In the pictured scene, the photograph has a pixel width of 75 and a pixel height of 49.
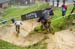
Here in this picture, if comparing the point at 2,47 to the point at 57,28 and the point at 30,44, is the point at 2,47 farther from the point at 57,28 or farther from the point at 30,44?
the point at 57,28

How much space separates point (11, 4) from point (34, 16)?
90.9 feet

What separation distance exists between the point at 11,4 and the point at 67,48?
3714cm

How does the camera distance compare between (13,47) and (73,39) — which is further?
(73,39)

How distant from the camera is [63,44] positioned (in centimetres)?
1452

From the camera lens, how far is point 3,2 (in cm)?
4762

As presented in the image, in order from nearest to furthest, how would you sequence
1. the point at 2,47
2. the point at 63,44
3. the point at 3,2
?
the point at 2,47
the point at 63,44
the point at 3,2

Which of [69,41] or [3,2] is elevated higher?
[69,41]

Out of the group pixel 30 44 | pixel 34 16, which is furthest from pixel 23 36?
pixel 34 16

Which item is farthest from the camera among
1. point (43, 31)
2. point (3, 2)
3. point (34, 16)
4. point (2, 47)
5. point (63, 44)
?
point (3, 2)

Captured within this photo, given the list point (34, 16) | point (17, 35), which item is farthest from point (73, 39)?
point (34, 16)

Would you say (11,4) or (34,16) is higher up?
(34,16)

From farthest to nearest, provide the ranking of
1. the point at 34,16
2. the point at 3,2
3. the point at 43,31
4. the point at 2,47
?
the point at 3,2, the point at 34,16, the point at 43,31, the point at 2,47

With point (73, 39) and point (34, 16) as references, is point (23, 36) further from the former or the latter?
point (34, 16)

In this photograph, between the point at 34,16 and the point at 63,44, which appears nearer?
the point at 63,44
